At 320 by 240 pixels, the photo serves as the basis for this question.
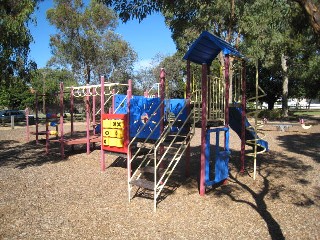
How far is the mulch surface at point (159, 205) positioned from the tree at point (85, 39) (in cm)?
2105

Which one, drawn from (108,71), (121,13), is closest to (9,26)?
(121,13)

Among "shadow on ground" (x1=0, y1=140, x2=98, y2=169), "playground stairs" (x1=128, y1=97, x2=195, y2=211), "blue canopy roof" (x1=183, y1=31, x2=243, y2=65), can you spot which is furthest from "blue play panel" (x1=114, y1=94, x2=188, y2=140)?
"shadow on ground" (x1=0, y1=140, x2=98, y2=169)

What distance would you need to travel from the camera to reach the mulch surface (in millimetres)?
A: 4824

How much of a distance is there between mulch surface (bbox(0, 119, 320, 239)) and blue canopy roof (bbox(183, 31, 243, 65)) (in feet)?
10.5

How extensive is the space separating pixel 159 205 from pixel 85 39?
2559 centimetres

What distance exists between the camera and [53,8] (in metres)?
28.0

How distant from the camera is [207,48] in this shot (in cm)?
774

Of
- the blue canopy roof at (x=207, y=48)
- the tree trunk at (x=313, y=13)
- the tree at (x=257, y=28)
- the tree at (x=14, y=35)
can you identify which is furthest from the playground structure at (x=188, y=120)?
the tree at (x=257, y=28)

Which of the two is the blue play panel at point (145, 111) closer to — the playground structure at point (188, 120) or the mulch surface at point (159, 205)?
the playground structure at point (188, 120)

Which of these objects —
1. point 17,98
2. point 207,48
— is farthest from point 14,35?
point 17,98

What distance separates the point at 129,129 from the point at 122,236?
13.8 feet

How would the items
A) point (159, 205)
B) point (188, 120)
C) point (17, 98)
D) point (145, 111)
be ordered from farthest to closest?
point (17, 98) → point (145, 111) → point (188, 120) → point (159, 205)

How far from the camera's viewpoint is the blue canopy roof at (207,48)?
23.0 feet

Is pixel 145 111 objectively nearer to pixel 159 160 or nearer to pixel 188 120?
pixel 188 120
